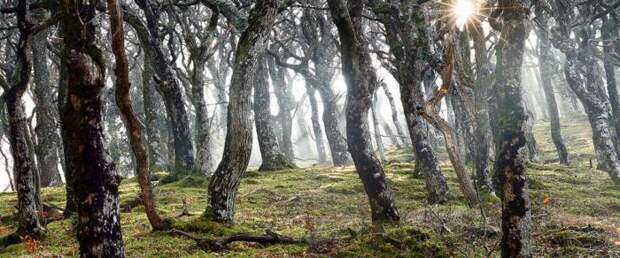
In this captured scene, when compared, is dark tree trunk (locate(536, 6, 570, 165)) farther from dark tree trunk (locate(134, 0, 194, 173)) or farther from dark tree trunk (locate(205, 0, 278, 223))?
dark tree trunk (locate(205, 0, 278, 223))

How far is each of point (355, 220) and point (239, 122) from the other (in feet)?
12.1

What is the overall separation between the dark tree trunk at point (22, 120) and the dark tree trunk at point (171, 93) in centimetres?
721

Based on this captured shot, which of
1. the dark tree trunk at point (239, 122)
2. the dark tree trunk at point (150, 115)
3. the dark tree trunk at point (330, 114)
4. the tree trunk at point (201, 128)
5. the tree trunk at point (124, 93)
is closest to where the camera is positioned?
the tree trunk at point (124, 93)

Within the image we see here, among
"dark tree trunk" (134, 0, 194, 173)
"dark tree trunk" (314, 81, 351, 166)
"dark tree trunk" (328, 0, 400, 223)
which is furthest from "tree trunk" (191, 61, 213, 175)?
"dark tree trunk" (314, 81, 351, 166)

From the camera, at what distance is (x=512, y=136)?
6809 mm

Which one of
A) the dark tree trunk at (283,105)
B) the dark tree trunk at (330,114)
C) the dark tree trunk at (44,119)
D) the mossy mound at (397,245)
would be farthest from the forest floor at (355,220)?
the dark tree trunk at (283,105)

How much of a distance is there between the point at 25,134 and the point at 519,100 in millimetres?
7872

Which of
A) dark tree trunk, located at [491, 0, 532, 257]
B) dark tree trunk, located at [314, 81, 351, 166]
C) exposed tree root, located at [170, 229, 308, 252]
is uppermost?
dark tree trunk, located at [314, 81, 351, 166]

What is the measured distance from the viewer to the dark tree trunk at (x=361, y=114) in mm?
9539

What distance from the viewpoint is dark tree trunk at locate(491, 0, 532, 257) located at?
6629 mm

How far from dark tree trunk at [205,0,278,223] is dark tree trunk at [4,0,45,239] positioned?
9.99 feet

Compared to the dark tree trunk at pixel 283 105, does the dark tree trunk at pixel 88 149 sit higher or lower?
lower

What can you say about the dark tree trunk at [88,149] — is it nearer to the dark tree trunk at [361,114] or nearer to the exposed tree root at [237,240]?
the exposed tree root at [237,240]

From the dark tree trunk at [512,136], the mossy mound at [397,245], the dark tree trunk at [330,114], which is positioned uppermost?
the dark tree trunk at [330,114]
